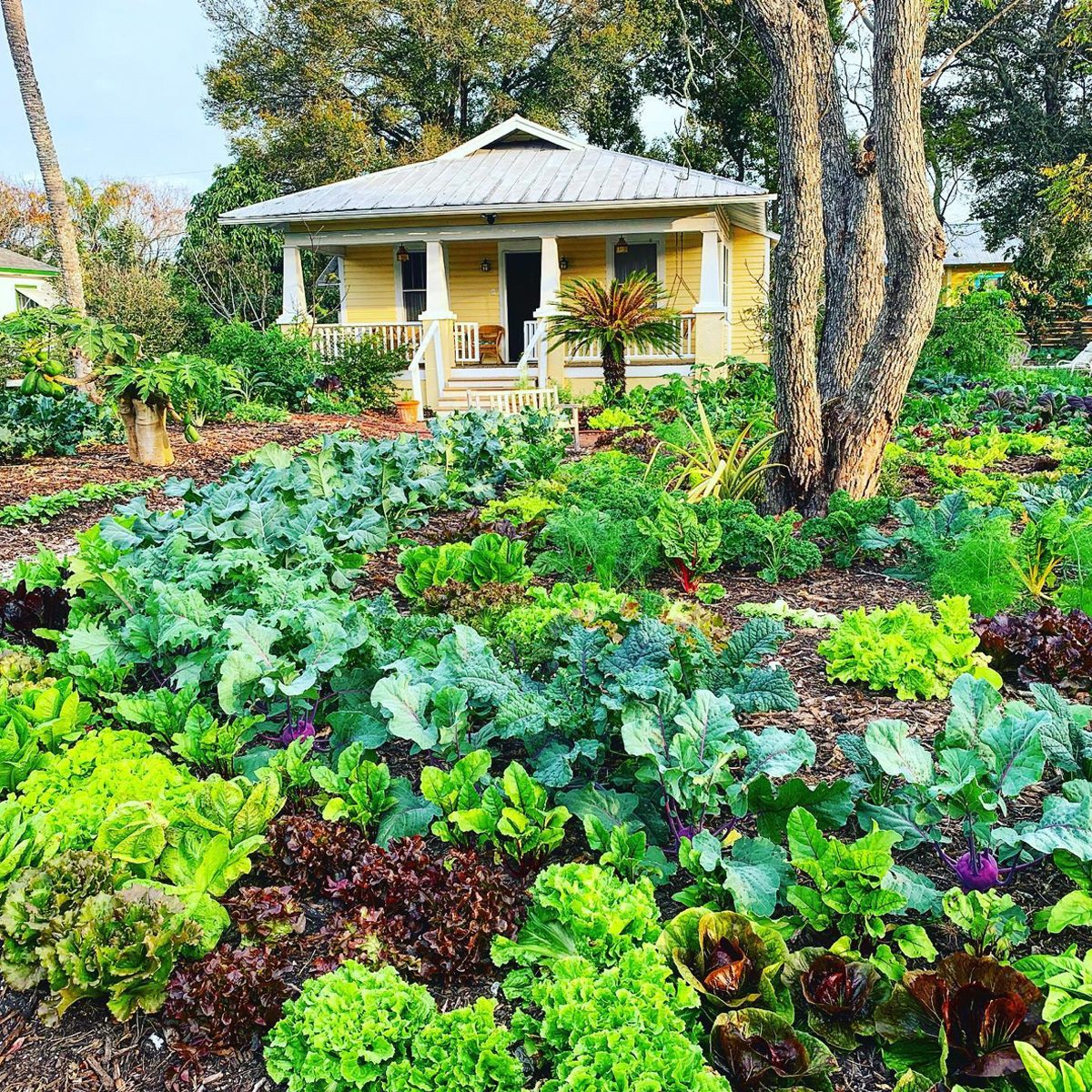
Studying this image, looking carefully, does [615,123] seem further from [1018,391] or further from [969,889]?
[969,889]

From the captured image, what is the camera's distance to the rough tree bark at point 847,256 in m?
5.00

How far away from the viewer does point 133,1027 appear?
2078 millimetres

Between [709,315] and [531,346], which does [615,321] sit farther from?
[709,315]

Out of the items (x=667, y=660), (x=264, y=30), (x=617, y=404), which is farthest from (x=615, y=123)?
(x=667, y=660)

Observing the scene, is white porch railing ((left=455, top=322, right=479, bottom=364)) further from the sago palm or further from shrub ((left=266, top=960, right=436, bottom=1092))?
shrub ((left=266, top=960, right=436, bottom=1092))

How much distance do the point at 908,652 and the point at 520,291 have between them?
673 inches

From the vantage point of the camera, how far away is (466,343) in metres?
17.1

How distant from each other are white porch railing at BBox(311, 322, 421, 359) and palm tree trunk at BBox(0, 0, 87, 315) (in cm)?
419

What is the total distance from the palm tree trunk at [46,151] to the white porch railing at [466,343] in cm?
676

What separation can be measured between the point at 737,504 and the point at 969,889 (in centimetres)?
279

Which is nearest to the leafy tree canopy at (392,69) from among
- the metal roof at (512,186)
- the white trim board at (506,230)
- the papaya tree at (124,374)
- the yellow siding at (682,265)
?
the metal roof at (512,186)

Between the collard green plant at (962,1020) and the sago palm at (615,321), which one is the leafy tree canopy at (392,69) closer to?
the sago palm at (615,321)

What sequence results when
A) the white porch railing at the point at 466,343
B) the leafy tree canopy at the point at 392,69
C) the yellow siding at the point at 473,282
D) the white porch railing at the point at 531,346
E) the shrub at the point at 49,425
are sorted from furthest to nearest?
1. the leafy tree canopy at the point at 392,69
2. the yellow siding at the point at 473,282
3. the white porch railing at the point at 466,343
4. the white porch railing at the point at 531,346
5. the shrub at the point at 49,425

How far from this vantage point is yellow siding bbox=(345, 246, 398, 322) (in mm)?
18828
